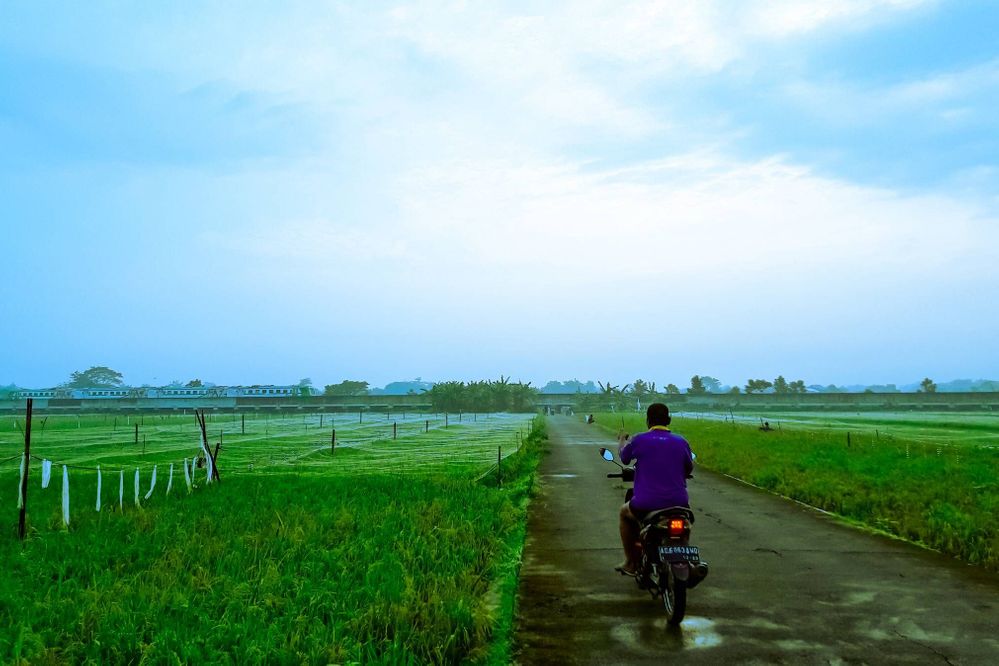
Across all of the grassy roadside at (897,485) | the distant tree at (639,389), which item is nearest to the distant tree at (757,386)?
the distant tree at (639,389)

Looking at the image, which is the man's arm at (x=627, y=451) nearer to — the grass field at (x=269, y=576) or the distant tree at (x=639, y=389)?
the grass field at (x=269, y=576)

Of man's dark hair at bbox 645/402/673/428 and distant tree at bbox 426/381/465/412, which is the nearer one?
man's dark hair at bbox 645/402/673/428

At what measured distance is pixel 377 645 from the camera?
499 cm

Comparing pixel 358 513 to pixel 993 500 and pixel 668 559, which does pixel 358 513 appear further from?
pixel 993 500

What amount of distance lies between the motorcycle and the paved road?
19cm

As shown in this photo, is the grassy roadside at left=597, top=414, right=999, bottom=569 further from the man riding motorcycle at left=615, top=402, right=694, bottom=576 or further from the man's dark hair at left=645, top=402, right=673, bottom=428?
the man's dark hair at left=645, top=402, right=673, bottom=428

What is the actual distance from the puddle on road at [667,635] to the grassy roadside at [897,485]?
4.21m

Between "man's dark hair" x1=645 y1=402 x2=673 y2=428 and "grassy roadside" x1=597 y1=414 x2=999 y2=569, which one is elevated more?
"man's dark hair" x1=645 y1=402 x2=673 y2=428

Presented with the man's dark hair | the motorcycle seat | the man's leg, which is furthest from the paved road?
the man's dark hair

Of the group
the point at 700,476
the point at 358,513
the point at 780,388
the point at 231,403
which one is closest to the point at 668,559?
the point at 358,513

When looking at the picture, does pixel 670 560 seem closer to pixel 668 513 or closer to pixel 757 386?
pixel 668 513

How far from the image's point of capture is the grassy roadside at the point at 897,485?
8758 millimetres

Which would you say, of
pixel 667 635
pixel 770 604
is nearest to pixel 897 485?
pixel 770 604

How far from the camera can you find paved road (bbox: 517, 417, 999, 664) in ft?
16.0
